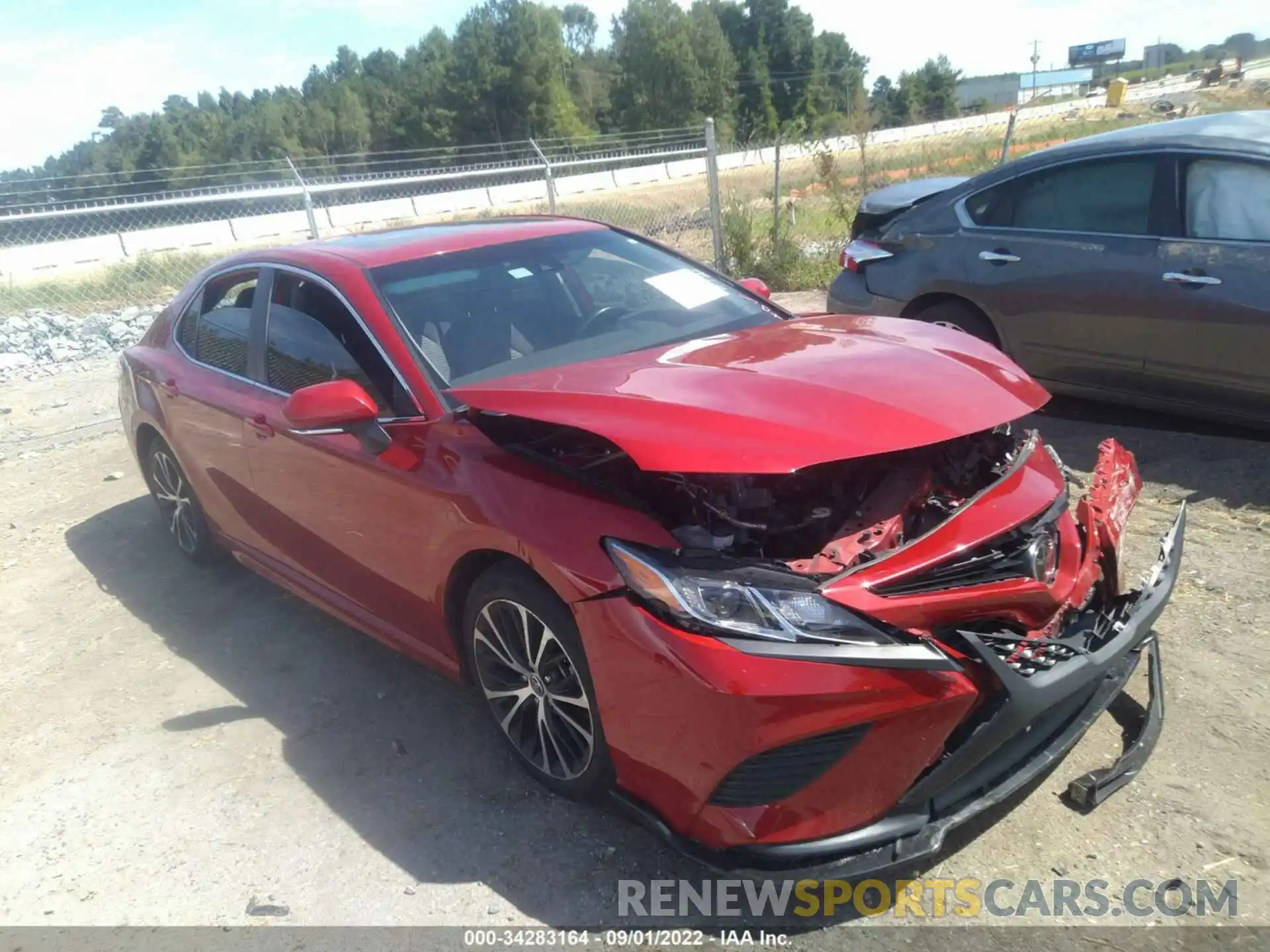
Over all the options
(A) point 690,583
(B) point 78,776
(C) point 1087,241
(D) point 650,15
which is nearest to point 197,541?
(B) point 78,776

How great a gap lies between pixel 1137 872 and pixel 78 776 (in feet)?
11.3

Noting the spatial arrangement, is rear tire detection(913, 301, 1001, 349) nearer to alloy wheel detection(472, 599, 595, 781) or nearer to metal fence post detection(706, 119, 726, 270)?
alloy wheel detection(472, 599, 595, 781)

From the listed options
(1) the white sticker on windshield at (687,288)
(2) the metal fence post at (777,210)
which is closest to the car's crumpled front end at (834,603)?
(1) the white sticker on windshield at (687,288)

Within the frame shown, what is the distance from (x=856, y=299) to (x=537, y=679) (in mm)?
4064

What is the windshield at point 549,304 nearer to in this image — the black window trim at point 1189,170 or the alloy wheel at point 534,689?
the alloy wheel at point 534,689

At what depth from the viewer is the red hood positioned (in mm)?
2414

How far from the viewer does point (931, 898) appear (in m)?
2.52

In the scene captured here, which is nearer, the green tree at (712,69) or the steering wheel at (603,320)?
the steering wheel at (603,320)

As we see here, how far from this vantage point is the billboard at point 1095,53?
334 feet

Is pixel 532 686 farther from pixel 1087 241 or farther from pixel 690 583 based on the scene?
pixel 1087 241

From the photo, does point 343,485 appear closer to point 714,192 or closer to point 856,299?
point 856,299

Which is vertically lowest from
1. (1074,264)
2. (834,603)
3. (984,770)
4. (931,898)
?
(931,898)

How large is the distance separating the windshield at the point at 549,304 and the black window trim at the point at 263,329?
0.40ft

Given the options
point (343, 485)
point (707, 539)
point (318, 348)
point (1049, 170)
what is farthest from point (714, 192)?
point (707, 539)
